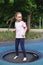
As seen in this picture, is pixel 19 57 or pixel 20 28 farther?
pixel 19 57

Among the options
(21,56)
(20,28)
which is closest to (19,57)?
(21,56)

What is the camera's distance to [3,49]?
7.33 m

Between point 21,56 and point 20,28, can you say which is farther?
point 21,56

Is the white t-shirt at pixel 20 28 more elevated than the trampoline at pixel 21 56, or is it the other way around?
the white t-shirt at pixel 20 28

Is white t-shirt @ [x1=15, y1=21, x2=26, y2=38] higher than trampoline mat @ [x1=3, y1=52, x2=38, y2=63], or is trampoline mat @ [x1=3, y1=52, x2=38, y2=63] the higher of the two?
white t-shirt @ [x1=15, y1=21, x2=26, y2=38]

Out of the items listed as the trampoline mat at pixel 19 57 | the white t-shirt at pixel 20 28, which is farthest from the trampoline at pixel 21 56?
the white t-shirt at pixel 20 28

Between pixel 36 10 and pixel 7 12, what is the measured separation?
141 centimetres

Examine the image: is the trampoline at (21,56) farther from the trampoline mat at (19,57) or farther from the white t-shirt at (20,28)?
the white t-shirt at (20,28)

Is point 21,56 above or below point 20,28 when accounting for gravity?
below

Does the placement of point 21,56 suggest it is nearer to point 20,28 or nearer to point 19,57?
point 19,57

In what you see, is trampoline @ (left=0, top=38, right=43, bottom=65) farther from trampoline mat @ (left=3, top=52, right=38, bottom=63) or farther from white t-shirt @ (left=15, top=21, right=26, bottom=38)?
white t-shirt @ (left=15, top=21, right=26, bottom=38)

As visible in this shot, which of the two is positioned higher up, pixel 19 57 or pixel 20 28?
pixel 20 28

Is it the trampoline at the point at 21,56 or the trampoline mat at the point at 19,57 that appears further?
the trampoline mat at the point at 19,57

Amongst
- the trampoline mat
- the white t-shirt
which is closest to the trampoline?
the trampoline mat
